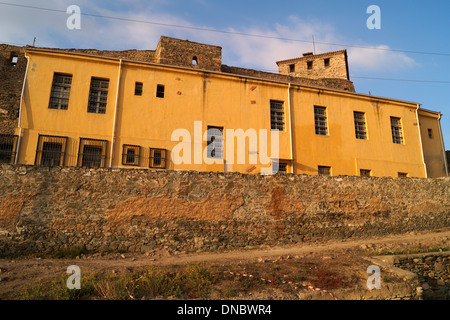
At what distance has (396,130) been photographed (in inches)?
730

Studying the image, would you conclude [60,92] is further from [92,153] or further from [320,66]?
[320,66]

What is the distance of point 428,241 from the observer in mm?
11391

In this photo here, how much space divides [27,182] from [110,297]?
591 cm

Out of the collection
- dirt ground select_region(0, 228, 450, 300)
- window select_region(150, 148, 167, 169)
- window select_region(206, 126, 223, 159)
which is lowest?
dirt ground select_region(0, 228, 450, 300)

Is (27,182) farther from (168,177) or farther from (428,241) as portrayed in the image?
(428,241)

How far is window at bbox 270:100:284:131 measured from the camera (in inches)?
638

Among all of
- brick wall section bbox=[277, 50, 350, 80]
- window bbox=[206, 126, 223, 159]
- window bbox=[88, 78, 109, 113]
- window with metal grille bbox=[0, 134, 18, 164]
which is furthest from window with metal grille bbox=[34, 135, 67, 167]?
brick wall section bbox=[277, 50, 350, 80]

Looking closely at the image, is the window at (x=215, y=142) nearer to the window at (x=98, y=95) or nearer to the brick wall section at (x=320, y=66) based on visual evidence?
the window at (x=98, y=95)

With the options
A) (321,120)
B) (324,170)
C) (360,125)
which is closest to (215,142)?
(324,170)

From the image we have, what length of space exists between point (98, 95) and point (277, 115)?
9.39m

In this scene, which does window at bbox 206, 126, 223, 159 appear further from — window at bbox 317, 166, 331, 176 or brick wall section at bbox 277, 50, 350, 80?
brick wall section at bbox 277, 50, 350, 80

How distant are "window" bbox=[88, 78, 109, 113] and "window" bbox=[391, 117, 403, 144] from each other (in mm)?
16918

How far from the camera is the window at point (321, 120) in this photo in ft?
55.4

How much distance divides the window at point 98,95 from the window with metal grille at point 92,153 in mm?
1680
